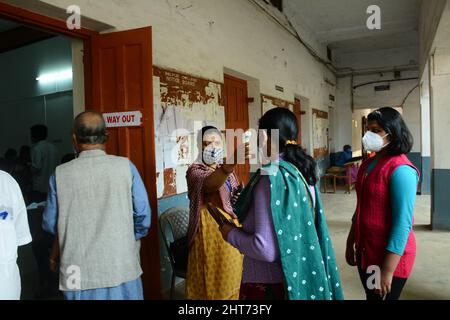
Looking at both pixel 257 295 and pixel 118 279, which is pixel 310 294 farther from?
pixel 118 279

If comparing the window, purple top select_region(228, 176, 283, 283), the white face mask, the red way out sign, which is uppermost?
the window

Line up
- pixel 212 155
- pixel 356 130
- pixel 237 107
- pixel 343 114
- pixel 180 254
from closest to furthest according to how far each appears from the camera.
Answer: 1. pixel 212 155
2. pixel 180 254
3. pixel 237 107
4. pixel 343 114
5. pixel 356 130

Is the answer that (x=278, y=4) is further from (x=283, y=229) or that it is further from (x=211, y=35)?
(x=283, y=229)

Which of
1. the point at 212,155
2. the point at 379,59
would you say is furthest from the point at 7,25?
the point at 379,59

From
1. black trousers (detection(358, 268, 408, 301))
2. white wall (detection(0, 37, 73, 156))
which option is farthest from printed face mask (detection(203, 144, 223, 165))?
white wall (detection(0, 37, 73, 156))

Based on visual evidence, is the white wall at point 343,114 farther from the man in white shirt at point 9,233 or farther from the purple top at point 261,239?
the man in white shirt at point 9,233

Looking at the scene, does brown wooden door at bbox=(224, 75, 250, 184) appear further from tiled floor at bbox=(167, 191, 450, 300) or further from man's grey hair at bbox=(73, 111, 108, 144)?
man's grey hair at bbox=(73, 111, 108, 144)

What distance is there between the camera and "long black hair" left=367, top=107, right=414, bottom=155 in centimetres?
176

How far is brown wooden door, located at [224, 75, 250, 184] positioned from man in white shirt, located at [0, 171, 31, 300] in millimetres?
3174

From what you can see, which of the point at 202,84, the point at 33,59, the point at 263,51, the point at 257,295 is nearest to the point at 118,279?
the point at 257,295

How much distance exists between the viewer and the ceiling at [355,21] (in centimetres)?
676

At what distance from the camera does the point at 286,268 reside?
4.46ft

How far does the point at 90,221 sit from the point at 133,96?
3.96ft

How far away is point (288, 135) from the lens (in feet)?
4.81
